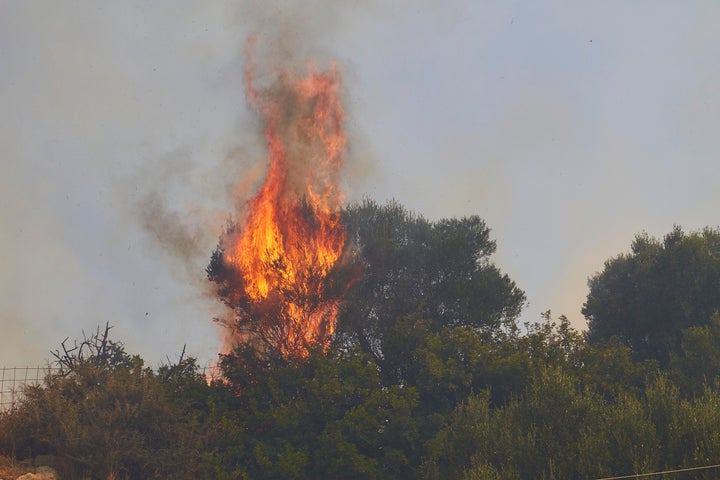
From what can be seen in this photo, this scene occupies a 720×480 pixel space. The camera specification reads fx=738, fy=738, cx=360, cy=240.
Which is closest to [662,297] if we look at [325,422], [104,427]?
[325,422]

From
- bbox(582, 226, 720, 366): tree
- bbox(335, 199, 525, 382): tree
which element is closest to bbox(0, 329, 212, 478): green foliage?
bbox(335, 199, 525, 382): tree

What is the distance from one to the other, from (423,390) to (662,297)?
778 inches

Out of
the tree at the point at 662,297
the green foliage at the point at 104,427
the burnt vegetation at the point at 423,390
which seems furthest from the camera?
the tree at the point at 662,297

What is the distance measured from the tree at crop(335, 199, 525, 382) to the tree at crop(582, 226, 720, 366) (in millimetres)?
7937

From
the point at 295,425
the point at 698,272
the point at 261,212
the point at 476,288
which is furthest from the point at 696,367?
the point at 261,212

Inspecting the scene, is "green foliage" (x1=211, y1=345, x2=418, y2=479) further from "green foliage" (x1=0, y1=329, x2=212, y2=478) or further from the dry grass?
the dry grass

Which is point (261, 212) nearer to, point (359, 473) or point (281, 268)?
point (281, 268)

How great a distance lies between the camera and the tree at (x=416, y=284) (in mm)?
50375

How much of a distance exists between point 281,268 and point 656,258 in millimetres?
26768

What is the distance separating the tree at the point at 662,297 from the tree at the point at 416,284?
7.94m

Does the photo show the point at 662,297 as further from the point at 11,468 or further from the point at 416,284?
the point at 11,468

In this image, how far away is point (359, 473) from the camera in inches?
1480

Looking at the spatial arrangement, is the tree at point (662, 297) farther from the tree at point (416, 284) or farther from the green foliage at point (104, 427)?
the green foliage at point (104, 427)

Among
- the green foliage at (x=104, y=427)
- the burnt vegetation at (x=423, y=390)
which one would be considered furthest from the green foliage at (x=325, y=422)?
the green foliage at (x=104, y=427)
